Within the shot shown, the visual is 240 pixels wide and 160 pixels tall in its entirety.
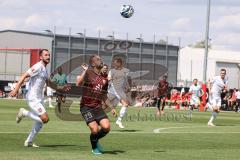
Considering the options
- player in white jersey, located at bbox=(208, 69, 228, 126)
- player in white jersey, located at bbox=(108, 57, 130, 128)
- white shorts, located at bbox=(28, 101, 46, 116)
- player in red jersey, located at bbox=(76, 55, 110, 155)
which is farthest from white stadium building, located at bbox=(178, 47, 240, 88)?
player in red jersey, located at bbox=(76, 55, 110, 155)

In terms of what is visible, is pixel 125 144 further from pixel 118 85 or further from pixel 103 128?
pixel 118 85

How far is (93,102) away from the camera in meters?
15.0

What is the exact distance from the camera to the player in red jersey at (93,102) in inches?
587

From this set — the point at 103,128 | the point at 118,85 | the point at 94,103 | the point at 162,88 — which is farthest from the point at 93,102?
→ the point at 162,88

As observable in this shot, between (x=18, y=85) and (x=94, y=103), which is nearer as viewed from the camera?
(x=94, y=103)

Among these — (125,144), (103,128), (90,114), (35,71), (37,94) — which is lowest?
(125,144)

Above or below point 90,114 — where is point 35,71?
above

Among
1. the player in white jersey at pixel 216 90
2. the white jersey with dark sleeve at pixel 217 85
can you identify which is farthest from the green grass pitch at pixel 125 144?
the white jersey with dark sleeve at pixel 217 85

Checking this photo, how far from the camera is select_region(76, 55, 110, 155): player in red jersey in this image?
587 inches

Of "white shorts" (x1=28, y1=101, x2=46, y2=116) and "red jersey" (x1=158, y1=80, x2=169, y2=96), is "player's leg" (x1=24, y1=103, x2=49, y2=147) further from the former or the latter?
"red jersey" (x1=158, y1=80, x2=169, y2=96)

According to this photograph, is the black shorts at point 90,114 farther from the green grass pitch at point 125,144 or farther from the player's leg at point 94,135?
the green grass pitch at point 125,144

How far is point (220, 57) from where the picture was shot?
4289 inches

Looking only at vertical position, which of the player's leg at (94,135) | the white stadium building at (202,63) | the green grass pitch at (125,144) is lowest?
the green grass pitch at (125,144)

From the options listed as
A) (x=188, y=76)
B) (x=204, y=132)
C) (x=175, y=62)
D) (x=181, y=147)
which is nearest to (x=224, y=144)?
(x=181, y=147)
